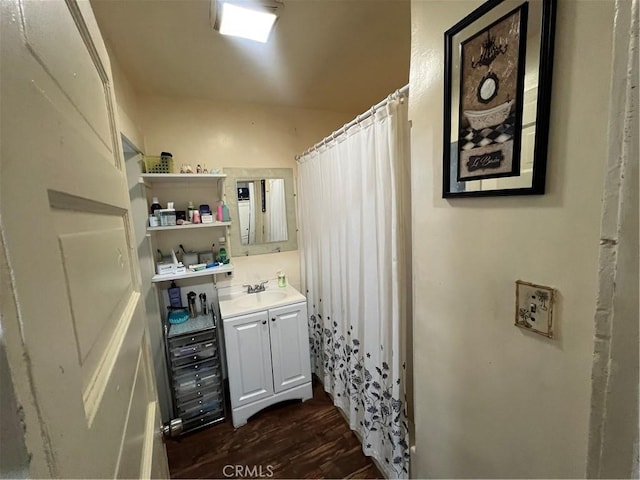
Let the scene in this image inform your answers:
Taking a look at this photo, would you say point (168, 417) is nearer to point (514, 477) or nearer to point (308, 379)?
point (308, 379)

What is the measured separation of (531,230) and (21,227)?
0.96 m

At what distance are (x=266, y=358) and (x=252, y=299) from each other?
0.49 metres

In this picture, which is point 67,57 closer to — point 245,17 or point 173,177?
point 245,17

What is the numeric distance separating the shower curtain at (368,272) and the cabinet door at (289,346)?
190mm

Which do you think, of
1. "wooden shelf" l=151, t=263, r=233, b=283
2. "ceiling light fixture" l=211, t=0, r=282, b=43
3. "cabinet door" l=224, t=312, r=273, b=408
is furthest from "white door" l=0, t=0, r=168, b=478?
"wooden shelf" l=151, t=263, r=233, b=283

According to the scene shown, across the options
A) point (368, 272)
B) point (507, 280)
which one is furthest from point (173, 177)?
point (507, 280)

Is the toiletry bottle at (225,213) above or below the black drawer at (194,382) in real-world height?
above

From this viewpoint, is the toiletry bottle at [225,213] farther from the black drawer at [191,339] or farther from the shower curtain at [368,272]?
the black drawer at [191,339]

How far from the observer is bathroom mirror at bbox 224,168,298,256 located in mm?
2368

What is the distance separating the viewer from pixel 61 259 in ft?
1.07

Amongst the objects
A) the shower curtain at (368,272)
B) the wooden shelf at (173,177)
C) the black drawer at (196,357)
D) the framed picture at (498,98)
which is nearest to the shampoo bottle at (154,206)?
the wooden shelf at (173,177)

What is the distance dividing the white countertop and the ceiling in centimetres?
168

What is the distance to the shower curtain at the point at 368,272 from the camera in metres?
1.30

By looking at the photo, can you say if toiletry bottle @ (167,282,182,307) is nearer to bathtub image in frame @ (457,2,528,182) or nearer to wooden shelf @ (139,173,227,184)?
wooden shelf @ (139,173,227,184)
